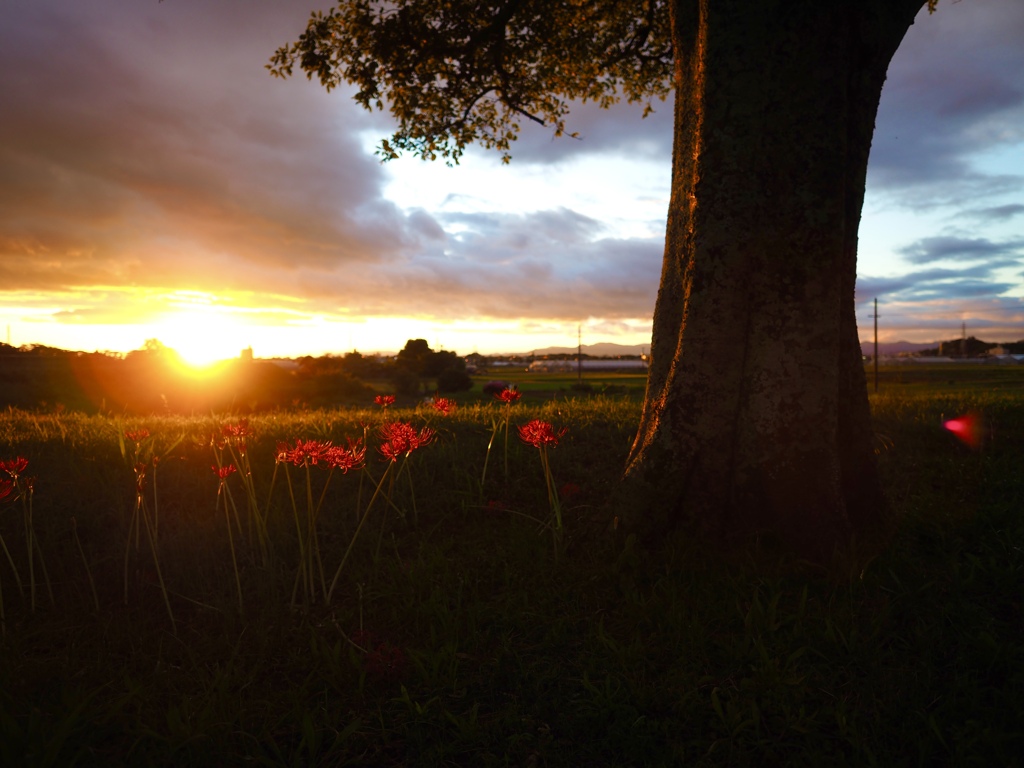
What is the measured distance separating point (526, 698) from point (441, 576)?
1220 mm

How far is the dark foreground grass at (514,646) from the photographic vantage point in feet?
8.78

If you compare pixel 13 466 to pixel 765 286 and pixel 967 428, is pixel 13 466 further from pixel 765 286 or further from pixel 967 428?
pixel 967 428

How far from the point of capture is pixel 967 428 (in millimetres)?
6965

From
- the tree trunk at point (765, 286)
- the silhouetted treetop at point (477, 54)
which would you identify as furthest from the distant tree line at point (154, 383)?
the tree trunk at point (765, 286)

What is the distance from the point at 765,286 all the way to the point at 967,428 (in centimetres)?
467

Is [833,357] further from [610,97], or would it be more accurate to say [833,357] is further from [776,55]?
[610,97]

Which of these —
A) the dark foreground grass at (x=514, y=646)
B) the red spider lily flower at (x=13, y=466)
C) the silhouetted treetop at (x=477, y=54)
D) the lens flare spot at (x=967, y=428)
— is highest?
the silhouetted treetop at (x=477, y=54)

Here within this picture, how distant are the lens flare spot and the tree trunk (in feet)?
10.8

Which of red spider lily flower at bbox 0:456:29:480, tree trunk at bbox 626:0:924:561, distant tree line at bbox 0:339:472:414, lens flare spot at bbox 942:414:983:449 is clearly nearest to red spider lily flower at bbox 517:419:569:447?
tree trunk at bbox 626:0:924:561

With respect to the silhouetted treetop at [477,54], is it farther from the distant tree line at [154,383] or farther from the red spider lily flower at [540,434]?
the distant tree line at [154,383]

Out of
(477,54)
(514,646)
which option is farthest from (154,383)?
(514,646)

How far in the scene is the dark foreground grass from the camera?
2.68 m

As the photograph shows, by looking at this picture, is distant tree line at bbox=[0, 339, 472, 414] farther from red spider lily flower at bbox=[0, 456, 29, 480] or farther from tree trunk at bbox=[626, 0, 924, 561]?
tree trunk at bbox=[626, 0, 924, 561]

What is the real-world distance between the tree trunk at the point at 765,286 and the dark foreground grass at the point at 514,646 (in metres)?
0.41
